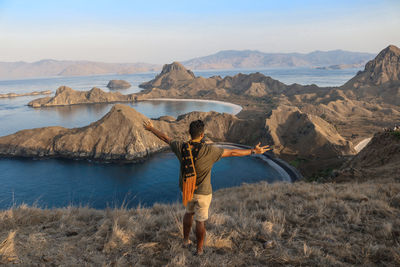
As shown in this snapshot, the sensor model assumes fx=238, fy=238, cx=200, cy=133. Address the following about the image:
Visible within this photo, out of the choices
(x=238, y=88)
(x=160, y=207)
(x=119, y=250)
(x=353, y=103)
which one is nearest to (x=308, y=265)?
(x=119, y=250)

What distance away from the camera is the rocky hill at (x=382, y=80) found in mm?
112412

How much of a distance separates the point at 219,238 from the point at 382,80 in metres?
156

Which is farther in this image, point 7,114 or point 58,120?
point 7,114

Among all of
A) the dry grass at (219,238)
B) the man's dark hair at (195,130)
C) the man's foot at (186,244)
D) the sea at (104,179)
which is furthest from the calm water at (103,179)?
the man's dark hair at (195,130)

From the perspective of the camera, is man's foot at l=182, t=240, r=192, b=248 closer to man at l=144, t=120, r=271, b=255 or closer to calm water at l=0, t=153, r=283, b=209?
man at l=144, t=120, r=271, b=255

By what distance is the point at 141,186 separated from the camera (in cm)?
4328

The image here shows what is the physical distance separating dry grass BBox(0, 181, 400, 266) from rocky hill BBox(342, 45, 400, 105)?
426 feet

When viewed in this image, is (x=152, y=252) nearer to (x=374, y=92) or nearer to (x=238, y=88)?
(x=374, y=92)

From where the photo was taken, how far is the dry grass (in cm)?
418

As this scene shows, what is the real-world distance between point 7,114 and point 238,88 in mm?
141667

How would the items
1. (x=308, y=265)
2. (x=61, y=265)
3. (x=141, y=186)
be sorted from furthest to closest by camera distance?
(x=141, y=186) < (x=308, y=265) < (x=61, y=265)

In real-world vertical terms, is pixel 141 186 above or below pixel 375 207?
below

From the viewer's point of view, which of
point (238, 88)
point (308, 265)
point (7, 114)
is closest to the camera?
point (308, 265)

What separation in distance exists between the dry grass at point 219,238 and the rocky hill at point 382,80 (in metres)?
130
